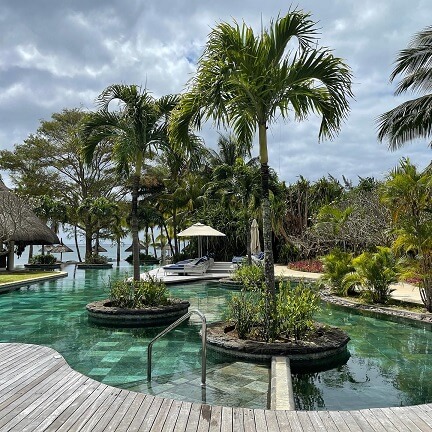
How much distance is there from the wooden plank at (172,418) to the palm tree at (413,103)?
11.9m

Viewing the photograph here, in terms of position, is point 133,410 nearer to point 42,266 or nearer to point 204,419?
point 204,419

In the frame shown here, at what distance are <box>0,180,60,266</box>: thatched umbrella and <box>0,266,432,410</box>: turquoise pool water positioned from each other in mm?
10739

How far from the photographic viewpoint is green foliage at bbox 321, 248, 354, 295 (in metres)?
11.7

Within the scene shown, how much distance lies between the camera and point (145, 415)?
3318 mm

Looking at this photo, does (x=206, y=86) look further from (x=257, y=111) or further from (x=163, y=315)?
(x=163, y=315)

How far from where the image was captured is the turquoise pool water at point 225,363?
4562 mm

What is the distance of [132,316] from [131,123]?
4.42 metres

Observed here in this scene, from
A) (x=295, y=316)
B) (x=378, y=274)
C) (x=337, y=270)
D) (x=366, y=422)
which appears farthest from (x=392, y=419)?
(x=337, y=270)

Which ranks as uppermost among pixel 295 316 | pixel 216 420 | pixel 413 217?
pixel 413 217

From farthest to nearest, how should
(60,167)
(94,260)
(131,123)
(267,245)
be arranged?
1. (60,167)
2. (94,260)
3. (131,123)
4. (267,245)

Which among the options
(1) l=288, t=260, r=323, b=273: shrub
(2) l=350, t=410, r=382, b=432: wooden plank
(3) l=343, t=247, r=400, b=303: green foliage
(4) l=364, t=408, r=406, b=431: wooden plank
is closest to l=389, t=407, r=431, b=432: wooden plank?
(4) l=364, t=408, r=406, b=431: wooden plank

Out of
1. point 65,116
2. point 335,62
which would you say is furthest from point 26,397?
point 65,116

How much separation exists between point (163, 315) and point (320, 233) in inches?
557

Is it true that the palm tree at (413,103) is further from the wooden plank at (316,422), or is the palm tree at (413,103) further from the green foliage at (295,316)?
the wooden plank at (316,422)
